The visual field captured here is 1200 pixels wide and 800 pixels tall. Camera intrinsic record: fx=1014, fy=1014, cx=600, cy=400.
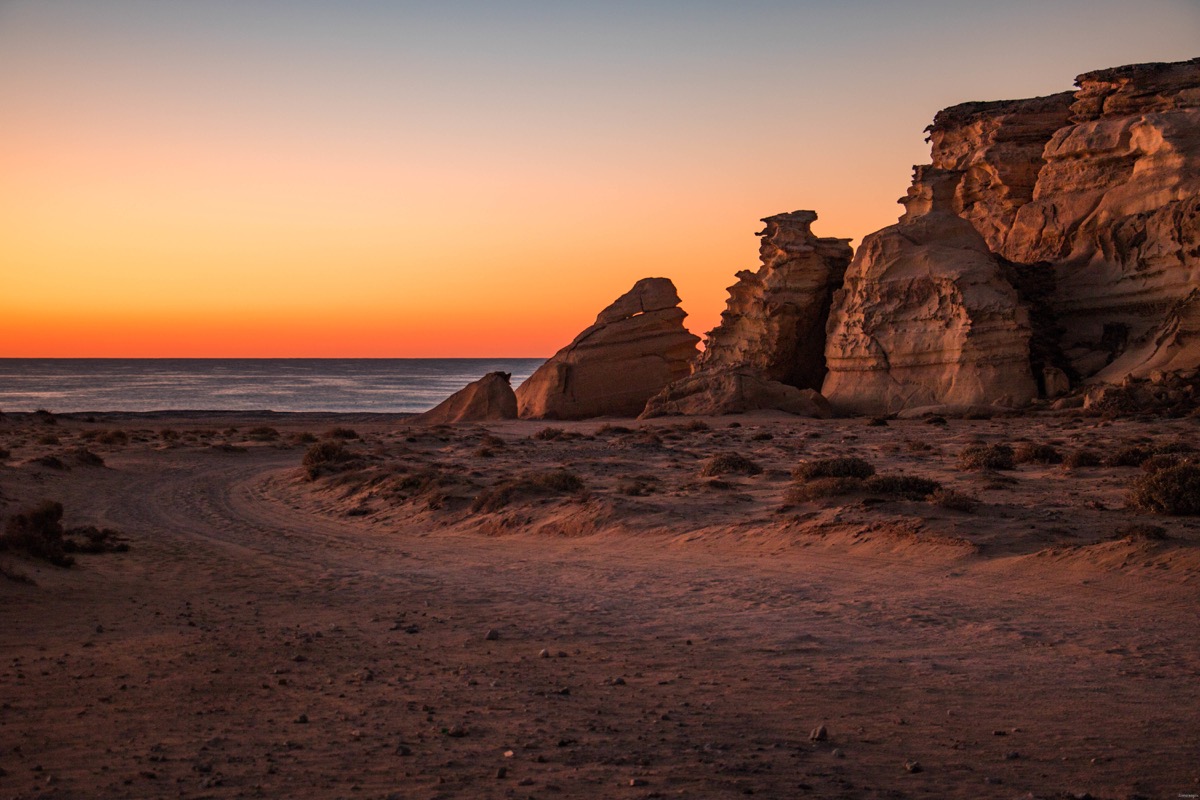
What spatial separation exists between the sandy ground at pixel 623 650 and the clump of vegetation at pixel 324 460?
4.99 meters

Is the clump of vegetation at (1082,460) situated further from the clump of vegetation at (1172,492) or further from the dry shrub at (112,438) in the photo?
the dry shrub at (112,438)

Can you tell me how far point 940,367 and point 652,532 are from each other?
25.5 m

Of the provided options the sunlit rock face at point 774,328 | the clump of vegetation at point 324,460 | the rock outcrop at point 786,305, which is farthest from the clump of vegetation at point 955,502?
the rock outcrop at point 786,305

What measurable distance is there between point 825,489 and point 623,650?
301 inches

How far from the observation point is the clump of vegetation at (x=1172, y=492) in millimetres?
13664

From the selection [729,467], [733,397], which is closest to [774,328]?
[733,397]

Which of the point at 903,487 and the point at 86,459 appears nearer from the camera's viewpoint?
the point at 903,487

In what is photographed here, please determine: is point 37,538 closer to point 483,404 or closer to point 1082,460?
point 1082,460

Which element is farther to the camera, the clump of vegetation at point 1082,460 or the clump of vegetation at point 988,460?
the clump of vegetation at point 988,460

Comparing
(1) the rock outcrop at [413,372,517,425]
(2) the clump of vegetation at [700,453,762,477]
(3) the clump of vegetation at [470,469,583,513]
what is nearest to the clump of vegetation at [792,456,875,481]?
(2) the clump of vegetation at [700,453,762,477]

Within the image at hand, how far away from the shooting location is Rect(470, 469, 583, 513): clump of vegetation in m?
17.9

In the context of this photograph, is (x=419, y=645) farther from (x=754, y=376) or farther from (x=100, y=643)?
(x=754, y=376)

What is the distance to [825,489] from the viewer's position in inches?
624

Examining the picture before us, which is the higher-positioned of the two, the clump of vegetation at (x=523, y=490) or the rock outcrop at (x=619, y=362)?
the rock outcrop at (x=619, y=362)
